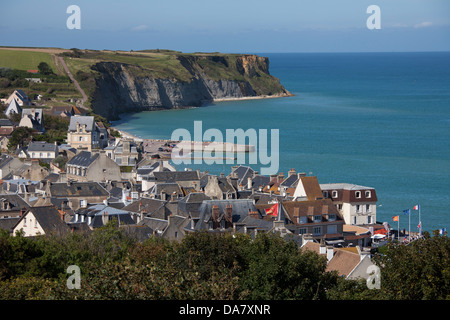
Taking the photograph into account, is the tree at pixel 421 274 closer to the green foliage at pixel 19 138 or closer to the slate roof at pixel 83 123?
the green foliage at pixel 19 138

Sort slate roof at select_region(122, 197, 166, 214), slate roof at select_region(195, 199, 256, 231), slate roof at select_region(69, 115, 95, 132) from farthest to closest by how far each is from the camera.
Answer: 1. slate roof at select_region(69, 115, 95, 132)
2. slate roof at select_region(122, 197, 166, 214)
3. slate roof at select_region(195, 199, 256, 231)

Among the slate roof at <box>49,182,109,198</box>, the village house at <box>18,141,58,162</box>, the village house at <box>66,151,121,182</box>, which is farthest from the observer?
the village house at <box>18,141,58,162</box>

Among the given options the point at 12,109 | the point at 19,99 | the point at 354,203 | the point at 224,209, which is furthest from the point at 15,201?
the point at 19,99

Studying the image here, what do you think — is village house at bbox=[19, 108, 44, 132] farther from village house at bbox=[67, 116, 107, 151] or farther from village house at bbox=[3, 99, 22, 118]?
village house at bbox=[67, 116, 107, 151]

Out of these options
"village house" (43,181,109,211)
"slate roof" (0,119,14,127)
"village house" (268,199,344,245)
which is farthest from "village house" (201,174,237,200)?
"slate roof" (0,119,14,127)

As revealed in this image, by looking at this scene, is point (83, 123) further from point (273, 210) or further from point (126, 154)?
point (273, 210)

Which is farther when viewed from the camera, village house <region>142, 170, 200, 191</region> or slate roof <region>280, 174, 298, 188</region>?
village house <region>142, 170, 200, 191</region>

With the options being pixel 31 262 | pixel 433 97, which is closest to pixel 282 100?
pixel 433 97

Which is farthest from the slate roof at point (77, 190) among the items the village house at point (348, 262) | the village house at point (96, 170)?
the village house at point (348, 262)
